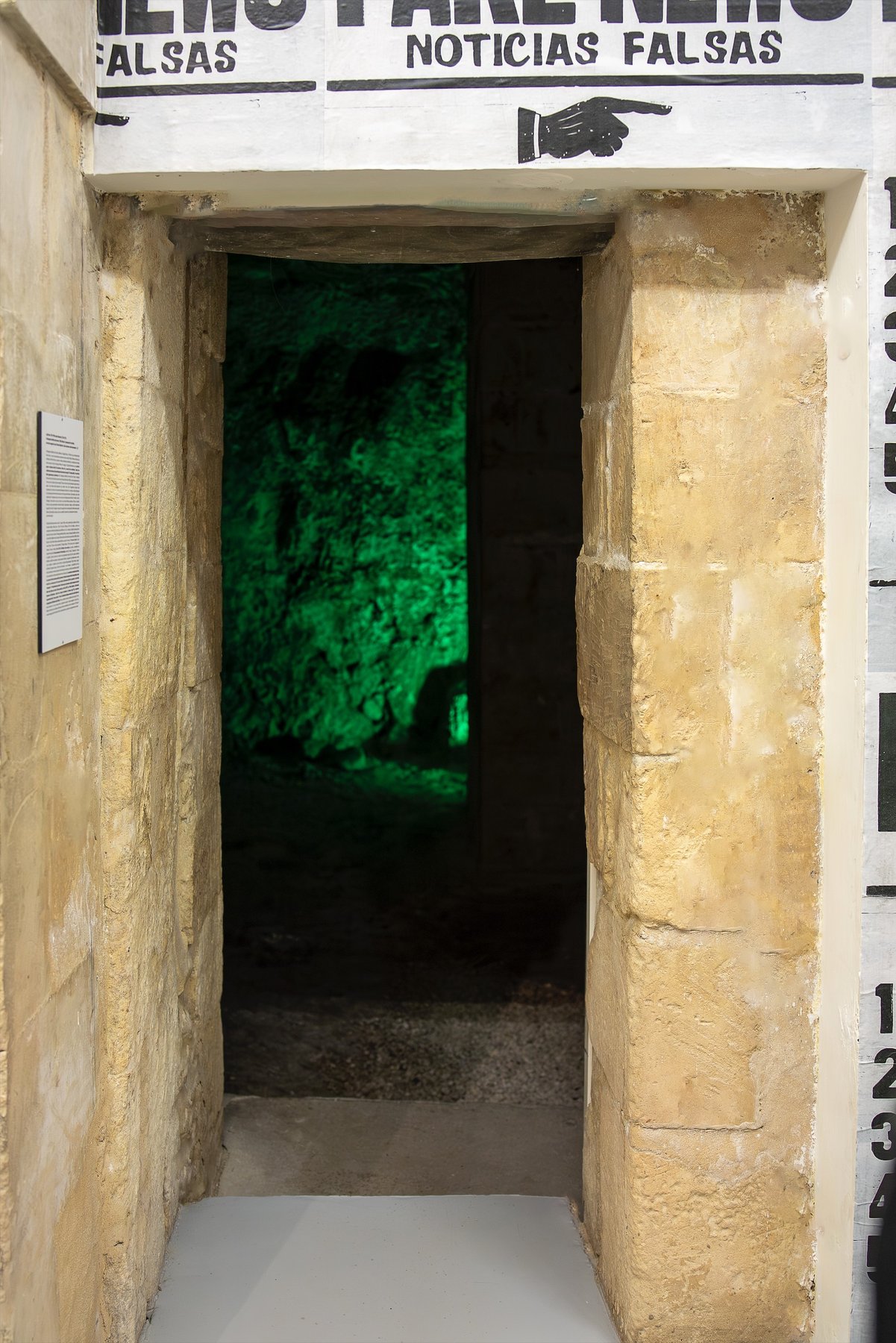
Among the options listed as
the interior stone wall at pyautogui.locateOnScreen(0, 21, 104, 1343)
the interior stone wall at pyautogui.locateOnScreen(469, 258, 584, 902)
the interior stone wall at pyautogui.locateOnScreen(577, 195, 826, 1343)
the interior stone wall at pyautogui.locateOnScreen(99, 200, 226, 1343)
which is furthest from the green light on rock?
the interior stone wall at pyautogui.locateOnScreen(0, 21, 104, 1343)

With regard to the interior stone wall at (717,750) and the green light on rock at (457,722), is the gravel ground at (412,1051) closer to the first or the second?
the interior stone wall at (717,750)

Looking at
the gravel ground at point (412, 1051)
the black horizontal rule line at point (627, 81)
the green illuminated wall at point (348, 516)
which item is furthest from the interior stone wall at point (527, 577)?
the black horizontal rule line at point (627, 81)

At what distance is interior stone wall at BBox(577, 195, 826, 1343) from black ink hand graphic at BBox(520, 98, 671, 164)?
0.19 m

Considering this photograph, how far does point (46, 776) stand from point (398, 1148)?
2187 millimetres

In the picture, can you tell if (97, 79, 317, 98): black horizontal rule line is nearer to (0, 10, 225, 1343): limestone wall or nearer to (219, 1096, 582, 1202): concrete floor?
(0, 10, 225, 1343): limestone wall

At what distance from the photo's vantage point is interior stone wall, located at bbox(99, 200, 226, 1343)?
242 centimetres

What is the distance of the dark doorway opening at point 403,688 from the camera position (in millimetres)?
5066

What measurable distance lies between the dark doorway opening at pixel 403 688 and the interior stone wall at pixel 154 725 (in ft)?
2.57

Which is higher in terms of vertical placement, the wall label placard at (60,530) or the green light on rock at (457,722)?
the wall label placard at (60,530)

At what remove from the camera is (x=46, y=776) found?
6.83 feet

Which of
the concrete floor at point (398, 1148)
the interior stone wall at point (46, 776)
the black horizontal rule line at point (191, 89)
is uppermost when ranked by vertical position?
the black horizontal rule line at point (191, 89)

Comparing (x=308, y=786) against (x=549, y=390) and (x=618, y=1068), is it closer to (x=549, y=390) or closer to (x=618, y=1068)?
(x=549, y=390)

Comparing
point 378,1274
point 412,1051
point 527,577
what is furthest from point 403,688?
point 378,1274

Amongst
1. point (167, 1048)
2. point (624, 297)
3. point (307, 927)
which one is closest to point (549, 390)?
point (307, 927)
